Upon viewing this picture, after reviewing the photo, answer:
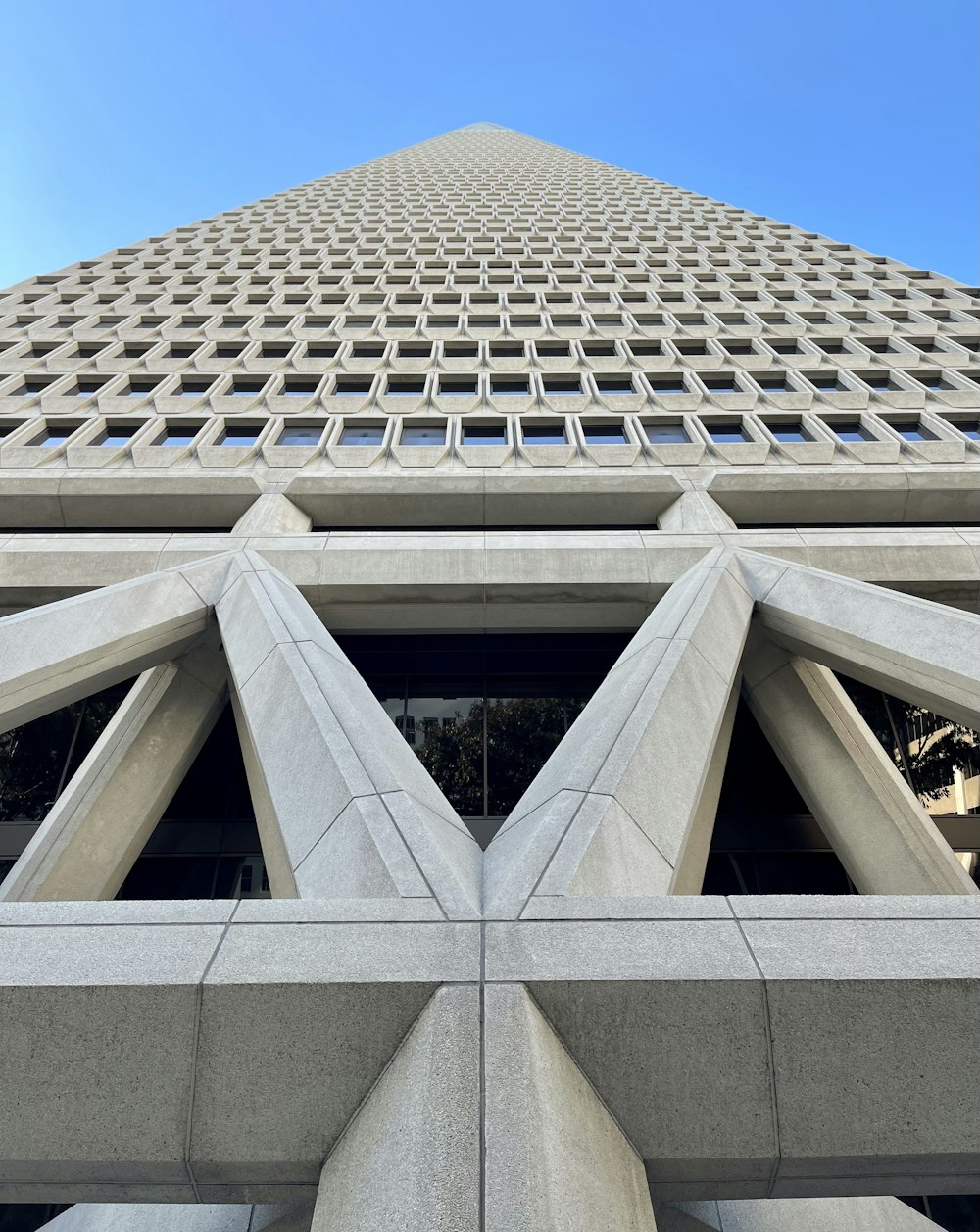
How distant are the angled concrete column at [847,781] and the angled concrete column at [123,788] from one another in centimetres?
938

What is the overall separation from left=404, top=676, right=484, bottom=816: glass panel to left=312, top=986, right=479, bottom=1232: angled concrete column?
8.92m

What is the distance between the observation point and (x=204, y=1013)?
167 inches

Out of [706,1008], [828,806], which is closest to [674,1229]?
[706,1008]

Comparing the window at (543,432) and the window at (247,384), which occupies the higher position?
the window at (247,384)

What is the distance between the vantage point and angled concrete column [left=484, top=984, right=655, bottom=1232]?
3490mm

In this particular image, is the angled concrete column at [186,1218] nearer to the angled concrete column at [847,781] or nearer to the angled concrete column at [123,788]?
the angled concrete column at [123,788]

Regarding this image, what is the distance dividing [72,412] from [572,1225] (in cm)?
2027

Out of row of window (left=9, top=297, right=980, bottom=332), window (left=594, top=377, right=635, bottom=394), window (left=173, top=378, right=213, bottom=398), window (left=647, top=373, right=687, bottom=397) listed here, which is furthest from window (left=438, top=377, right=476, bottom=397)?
window (left=173, top=378, right=213, bottom=398)

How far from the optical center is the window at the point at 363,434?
17578 millimetres

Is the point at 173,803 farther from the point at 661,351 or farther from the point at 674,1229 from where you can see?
the point at 661,351

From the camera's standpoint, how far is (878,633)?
9430 mm

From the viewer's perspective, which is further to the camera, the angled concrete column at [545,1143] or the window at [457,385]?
the window at [457,385]

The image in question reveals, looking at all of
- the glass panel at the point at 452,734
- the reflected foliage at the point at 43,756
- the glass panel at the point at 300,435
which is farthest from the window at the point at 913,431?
the reflected foliage at the point at 43,756

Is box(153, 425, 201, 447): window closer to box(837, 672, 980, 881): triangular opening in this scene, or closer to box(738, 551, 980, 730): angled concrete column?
box(738, 551, 980, 730): angled concrete column
